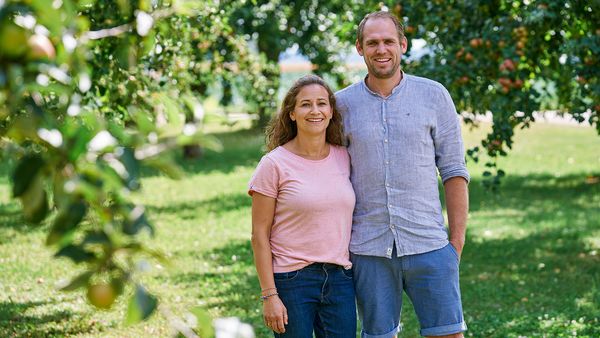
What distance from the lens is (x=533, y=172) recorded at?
15641mm

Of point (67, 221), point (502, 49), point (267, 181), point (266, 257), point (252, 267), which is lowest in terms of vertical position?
point (252, 267)

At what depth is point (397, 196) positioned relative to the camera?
11.2ft

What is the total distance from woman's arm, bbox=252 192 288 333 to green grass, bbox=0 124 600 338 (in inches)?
19.3

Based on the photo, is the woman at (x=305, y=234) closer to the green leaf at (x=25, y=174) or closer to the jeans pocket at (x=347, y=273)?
the jeans pocket at (x=347, y=273)

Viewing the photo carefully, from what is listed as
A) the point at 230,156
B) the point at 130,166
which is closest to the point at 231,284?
the point at 130,166

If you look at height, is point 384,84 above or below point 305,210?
above

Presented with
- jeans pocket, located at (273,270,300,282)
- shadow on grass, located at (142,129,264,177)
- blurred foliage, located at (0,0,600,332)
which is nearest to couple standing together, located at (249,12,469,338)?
jeans pocket, located at (273,270,300,282)

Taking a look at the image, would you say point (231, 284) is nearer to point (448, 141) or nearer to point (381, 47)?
point (448, 141)

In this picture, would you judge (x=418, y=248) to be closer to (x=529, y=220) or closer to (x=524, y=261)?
(x=524, y=261)

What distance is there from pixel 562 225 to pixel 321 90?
7310mm

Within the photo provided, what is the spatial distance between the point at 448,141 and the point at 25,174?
2.36 metres

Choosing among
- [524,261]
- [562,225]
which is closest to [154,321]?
[524,261]

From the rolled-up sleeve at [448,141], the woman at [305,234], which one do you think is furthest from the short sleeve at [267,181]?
the rolled-up sleeve at [448,141]

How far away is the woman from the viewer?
3.33 metres
